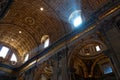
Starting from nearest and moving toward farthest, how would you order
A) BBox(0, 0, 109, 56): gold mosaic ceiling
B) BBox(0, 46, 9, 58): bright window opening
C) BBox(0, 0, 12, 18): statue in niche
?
BBox(0, 0, 12, 18): statue in niche → BBox(0, 0, 109, 56): gold mosaic ceiling → BBox(0, 46, 9, 58): bright window opening

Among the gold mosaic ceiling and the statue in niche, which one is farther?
the gold mosaic ceiling

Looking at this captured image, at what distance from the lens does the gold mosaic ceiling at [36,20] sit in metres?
11.9

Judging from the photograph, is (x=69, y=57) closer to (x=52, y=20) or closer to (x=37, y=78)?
A: (x=37, y=78)

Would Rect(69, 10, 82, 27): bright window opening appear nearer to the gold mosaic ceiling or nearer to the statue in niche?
the gold mosaic ceiling

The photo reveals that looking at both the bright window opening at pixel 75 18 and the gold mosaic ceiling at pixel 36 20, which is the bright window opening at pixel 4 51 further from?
Answer: the bright window opening at pixel 75 18

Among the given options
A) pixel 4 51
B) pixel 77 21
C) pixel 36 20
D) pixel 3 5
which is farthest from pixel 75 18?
A: pixel 4 51

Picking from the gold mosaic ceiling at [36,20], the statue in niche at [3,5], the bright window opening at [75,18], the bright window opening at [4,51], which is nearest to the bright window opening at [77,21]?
the bright window opening at [75,18]

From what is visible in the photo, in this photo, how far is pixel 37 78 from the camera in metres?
12.2

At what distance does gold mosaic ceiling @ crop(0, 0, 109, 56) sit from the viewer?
468 inches

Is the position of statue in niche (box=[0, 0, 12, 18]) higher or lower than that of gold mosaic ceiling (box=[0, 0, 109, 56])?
lower

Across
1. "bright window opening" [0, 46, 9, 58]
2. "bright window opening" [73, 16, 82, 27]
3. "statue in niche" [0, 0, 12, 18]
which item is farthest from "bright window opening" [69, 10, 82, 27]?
"bright window opening" [0, 46, 9, 58]

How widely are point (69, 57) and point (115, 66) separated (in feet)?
13.0

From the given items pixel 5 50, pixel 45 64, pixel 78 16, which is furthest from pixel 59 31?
pixel 5 50

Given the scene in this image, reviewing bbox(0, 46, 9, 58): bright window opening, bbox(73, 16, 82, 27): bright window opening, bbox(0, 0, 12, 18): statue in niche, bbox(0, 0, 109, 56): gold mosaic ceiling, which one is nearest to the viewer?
bbox(0, 0, 12, 18): statue in niche
